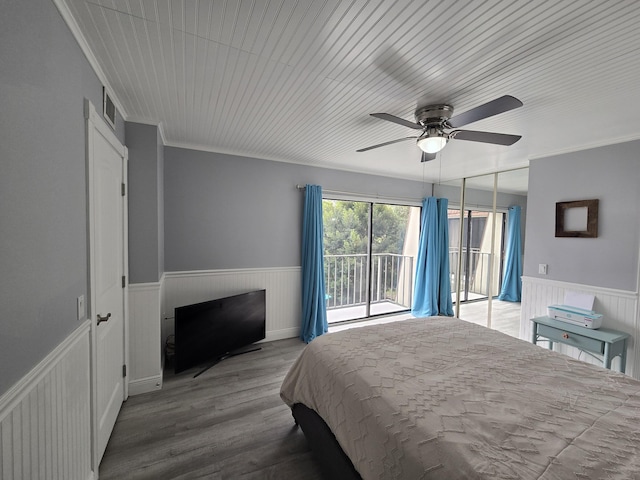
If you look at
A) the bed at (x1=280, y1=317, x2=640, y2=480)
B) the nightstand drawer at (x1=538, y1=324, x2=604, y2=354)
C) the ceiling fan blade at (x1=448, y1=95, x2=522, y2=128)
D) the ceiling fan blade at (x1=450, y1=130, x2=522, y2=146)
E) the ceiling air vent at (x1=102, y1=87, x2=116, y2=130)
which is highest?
the ceiling air vent at (x1=102, y1=87, x2=116, y2=130)

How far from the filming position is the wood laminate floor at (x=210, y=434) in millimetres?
1670

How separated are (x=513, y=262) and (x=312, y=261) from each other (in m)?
2.79

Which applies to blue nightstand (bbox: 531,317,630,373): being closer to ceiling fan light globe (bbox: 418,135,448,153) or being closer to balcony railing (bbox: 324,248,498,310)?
balcony railing (bbox: 324,248,498,310)

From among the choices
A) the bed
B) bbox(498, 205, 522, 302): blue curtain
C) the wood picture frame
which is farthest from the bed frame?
bbox(498, 205, 522, 302): blue curtain

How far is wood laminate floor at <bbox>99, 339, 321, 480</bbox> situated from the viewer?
5.48 ft

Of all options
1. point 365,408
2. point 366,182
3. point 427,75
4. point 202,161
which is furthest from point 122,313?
A: point 366,182

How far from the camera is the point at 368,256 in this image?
438 cm

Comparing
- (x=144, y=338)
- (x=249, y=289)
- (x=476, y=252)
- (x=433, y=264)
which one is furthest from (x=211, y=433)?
(x=476, y=252)

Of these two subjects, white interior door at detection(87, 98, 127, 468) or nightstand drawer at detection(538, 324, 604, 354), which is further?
nightstand drawer at detection(538, 324, 604, 354)

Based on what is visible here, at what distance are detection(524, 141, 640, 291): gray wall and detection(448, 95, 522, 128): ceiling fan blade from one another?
81.6 inches

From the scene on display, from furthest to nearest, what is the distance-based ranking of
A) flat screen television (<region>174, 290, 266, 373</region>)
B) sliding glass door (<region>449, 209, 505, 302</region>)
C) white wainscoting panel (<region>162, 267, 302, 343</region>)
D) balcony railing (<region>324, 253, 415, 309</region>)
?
balcony railing (<region>324, 253, 415, 309</region>), sliding glass door (<region>449, 209, 505, 302</region>), white wainscoting panel (<region>162, 267, 302, 343</region>), flat screen television (<region>174, 290, 266, 373</region>)

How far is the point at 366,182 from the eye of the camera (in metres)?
4.26

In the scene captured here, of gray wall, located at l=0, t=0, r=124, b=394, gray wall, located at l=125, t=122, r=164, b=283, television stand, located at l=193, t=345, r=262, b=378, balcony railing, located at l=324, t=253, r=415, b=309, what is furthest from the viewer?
balcony railing, located at l=324, t=253, r=415, b=309

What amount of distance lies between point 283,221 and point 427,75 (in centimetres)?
249
